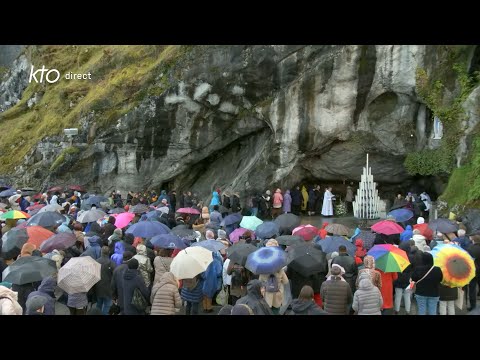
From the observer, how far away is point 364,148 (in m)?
23.6

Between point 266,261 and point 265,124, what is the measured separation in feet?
50.9

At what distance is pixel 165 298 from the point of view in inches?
364

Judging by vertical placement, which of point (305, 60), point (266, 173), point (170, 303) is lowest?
point (170, 303)

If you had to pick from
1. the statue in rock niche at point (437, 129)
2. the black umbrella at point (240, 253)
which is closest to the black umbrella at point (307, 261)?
the black umbrella at point (240, 253)

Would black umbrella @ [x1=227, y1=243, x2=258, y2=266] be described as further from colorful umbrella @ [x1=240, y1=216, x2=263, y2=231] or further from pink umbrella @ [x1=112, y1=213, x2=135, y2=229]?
pink umbrella @ [x1=112, y1=213, x2=135, y2=229]

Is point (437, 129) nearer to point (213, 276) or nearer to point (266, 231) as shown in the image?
point (266, 231)

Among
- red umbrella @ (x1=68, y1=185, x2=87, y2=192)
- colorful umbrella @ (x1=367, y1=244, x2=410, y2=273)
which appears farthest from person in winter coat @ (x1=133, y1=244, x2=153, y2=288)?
red umbrella @ (x1=68, y1=185, x2=87, y2=192)

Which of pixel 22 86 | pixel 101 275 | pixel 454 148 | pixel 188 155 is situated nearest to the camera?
pixel 101 275

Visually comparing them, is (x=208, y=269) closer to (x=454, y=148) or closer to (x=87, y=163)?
(x=454, y=148)

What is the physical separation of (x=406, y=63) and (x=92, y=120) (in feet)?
46.2

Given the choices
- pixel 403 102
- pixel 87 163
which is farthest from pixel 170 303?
pixel 87 163

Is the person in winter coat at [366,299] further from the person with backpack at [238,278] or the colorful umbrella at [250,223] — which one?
the colorful umbrella at [250,223]

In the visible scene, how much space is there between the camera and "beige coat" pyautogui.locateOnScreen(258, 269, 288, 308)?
991 centimetres

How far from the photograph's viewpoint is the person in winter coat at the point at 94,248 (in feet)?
36.6
